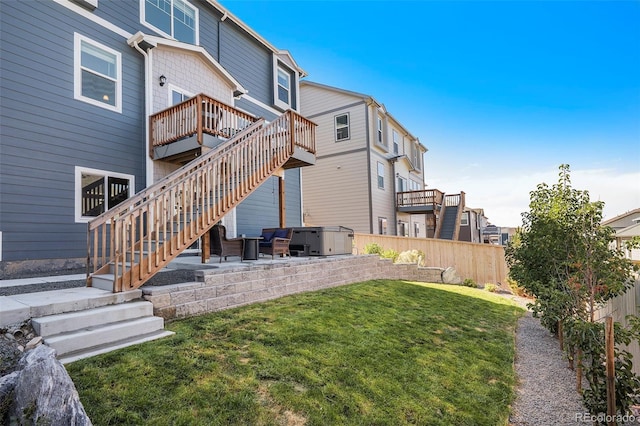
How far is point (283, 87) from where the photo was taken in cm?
1343

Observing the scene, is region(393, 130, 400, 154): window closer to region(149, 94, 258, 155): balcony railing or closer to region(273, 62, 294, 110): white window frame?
region(273, 62, 294, 110): white window frame

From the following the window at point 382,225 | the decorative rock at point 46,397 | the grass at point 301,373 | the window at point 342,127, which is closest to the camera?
the decorative rock at point 46,397

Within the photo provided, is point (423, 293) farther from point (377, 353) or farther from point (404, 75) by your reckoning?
point (404, 75)

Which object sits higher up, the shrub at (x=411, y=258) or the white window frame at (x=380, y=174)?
the white window frame at (x=380, y=174)

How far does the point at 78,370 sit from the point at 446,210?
2015 centimetres

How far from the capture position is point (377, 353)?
404cm

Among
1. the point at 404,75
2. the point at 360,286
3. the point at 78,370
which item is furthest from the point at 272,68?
the point at 78,370

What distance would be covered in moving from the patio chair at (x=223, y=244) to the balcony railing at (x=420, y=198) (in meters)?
13.9

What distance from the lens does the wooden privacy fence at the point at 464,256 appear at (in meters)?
11.8

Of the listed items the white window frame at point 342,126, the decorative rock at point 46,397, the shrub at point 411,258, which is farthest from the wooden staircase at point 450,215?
the decorative rock at point 46,397

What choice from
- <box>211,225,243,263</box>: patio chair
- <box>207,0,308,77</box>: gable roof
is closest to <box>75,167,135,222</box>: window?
<box>211,225,243,263</box>: patio chair

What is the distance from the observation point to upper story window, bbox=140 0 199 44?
8867 millimetres

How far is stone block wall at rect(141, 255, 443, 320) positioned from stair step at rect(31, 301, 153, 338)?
238 millimetres

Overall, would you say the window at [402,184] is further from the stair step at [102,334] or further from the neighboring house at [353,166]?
the stair step at [102,334]
